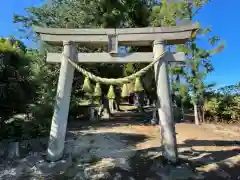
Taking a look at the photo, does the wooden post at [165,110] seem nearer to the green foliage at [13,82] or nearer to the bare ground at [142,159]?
the bare ground at [142,159]

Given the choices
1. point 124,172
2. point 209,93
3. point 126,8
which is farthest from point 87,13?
point 124,172

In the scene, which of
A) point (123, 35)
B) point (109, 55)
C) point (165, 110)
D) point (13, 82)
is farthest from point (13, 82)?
point (165, 110)

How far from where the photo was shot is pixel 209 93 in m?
12.9

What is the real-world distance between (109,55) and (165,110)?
6.30ft

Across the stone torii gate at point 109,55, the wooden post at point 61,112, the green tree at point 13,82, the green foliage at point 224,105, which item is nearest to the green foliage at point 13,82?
the green tree at point 13,82

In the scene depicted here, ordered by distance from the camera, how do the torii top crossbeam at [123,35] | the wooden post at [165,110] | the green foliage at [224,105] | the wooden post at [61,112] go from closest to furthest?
the wooden post at [165,110], the wooden post at [61,112], the torii top crossbeam at [123,35], the green foliage at [224,105]

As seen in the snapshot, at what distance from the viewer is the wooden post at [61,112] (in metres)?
5.71

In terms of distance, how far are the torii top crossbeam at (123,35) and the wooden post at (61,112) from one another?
0.90 ft

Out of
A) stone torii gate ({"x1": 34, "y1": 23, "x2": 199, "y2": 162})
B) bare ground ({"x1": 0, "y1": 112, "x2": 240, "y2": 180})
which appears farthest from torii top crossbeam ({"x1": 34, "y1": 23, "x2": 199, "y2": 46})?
bare ground ({"x1": 0, "y1": 112, "x2": 240, "y2": 180})

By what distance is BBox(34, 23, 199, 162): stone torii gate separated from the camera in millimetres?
5766

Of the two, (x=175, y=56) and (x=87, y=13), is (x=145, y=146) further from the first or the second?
(x=87, y=13)

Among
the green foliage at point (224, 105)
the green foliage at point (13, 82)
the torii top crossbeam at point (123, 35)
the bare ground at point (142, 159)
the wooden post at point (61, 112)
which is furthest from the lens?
the green foliage at point (224, 105)

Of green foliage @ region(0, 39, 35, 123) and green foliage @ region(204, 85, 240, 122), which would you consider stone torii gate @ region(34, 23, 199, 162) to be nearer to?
green foliage @ region(0, 39, 35, 123)

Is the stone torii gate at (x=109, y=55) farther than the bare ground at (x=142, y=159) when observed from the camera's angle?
Yes
